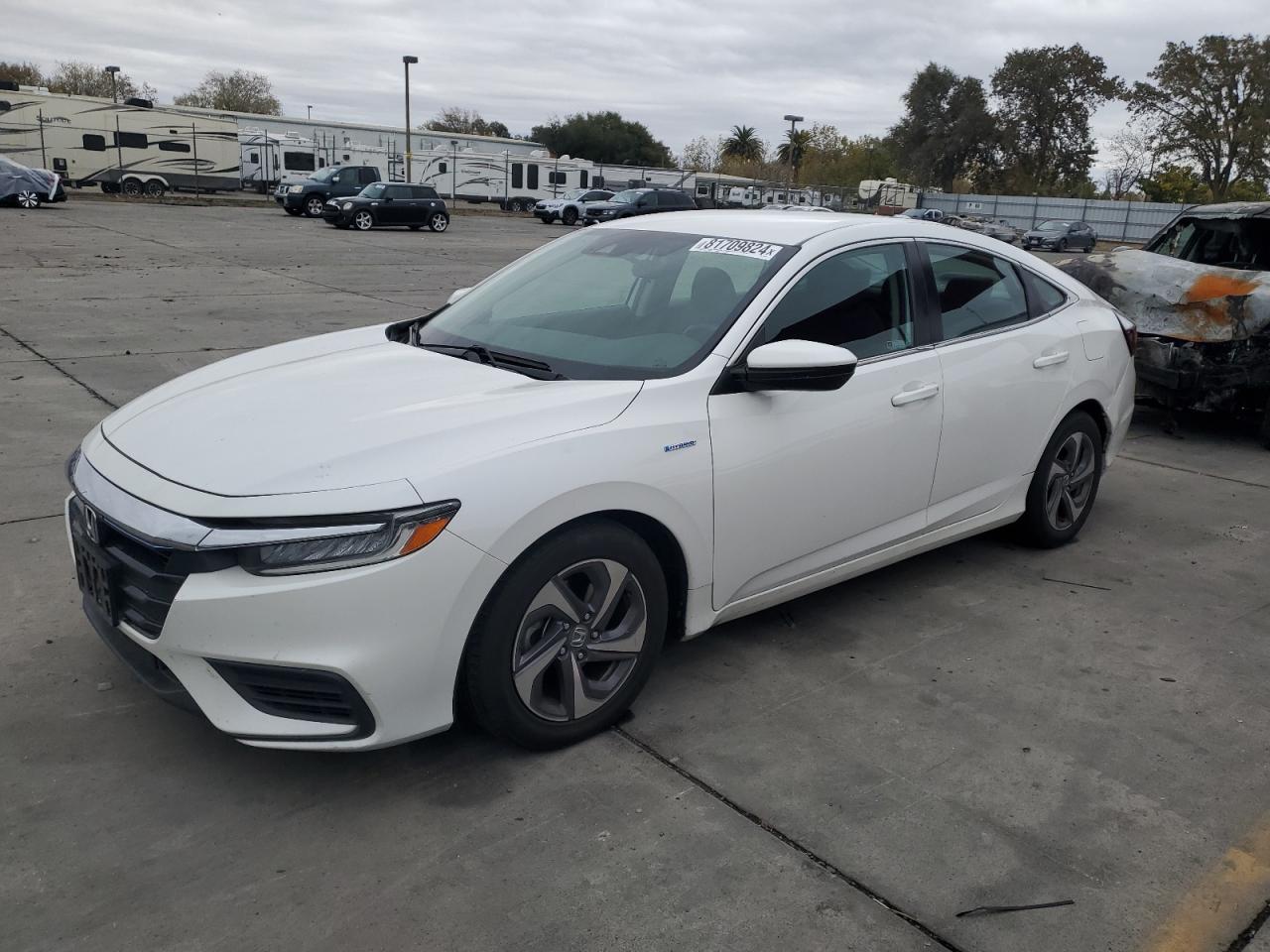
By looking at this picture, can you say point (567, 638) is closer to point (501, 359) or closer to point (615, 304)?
point (501, 359)

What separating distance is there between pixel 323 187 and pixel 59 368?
27.4 metres

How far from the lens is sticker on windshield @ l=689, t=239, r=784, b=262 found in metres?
3.80

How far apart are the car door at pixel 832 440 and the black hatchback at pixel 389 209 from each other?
27510mm

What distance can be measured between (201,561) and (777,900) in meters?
1.66

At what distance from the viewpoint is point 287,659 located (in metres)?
2.64

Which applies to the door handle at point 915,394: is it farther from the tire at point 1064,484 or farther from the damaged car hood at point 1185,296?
the damaged car hood at point 1185,296

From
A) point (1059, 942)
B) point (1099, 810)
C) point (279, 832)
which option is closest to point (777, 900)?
point (1059, 942)

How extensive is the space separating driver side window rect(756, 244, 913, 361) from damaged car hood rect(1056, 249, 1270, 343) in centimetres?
409

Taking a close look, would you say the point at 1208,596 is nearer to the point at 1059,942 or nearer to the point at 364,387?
the point at 1059,942

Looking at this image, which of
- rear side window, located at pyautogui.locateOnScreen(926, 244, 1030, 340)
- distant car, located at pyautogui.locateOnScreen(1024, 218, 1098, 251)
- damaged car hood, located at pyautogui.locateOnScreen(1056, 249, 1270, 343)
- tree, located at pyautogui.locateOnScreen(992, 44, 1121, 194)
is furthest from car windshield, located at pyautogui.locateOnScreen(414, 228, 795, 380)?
tree, located at pyautogui.locateOnScreen(992, 44, 1121, 194)

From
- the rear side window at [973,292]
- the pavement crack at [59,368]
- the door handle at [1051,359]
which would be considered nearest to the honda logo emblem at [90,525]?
the rear side window at [973,292]

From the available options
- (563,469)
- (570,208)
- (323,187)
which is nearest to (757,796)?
(563,469)

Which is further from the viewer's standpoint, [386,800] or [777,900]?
[386,800]

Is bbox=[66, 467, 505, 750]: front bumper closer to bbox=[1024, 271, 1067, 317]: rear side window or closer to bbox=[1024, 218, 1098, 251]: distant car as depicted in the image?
bbox=[1024, 271, 1067, 317]: rear side window
